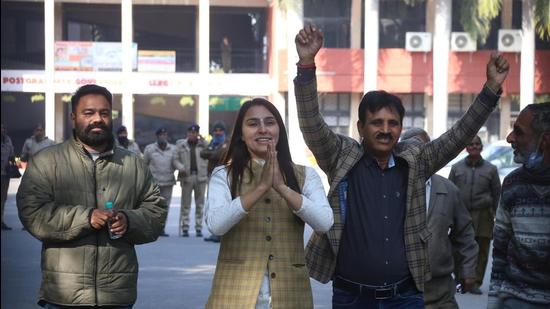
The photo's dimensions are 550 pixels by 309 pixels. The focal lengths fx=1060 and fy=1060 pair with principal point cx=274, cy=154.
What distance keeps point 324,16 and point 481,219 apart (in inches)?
1547

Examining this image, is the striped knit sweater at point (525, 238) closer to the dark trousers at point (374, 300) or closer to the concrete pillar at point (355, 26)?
the dark trousers at point (374, 300)

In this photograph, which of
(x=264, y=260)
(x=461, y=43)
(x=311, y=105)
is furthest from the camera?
(x=461, y=43)

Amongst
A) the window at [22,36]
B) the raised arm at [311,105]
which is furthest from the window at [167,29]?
the raised arm at [311,105]

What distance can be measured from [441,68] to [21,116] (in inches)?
926

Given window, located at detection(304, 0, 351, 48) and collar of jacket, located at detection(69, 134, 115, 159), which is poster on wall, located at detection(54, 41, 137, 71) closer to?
window, located at detection(304, 0, 351, 48)

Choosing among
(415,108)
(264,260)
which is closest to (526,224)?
(264,260)

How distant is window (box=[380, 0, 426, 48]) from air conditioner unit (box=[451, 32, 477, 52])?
81.1 inches

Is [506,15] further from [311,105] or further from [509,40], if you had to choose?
[311,105]

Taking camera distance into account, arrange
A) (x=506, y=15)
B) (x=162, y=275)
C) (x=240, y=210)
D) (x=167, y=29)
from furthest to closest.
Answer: (x=167, y=29) → (x=506, y=15) → (x=162, y=275) → (x=240, y=210)

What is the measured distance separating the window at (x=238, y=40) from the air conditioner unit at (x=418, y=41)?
8.21 meters

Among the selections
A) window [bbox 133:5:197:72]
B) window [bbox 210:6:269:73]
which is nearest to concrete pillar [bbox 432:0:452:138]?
window [bbox 210:6:269:73]

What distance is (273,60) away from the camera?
174ft

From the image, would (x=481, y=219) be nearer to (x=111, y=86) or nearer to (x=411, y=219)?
(x=411, y=219)

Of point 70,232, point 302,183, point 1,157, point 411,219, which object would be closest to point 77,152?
point 70,232
